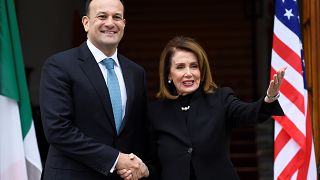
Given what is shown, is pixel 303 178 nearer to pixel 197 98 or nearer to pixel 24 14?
pixel 197 98

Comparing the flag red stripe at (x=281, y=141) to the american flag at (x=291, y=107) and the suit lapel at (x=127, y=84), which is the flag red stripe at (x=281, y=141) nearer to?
the american flag at (x=291, y=107)

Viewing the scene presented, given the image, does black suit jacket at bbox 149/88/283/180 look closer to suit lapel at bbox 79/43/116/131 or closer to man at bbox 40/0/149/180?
man at bbox 40/0/149/180

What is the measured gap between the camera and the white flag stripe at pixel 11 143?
12.9 ft

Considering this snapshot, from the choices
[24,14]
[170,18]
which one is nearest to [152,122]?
[24,14]

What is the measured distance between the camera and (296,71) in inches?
157

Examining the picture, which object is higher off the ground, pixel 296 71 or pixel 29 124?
pixel 296 71

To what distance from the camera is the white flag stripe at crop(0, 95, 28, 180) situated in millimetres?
3924

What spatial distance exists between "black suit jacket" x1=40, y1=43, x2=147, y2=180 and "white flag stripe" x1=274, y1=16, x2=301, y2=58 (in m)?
1.33

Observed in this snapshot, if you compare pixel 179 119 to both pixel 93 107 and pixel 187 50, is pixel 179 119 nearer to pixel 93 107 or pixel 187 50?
pixel 187 50

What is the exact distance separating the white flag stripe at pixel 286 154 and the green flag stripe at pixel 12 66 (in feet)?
5.31

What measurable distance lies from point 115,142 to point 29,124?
1.21 meters

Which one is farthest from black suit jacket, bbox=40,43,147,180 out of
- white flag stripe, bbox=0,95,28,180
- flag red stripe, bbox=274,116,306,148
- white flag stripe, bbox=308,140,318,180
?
white flag stripe, bbox=308,140,318,180

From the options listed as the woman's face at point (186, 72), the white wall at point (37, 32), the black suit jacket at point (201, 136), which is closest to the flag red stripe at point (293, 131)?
the black suit jacket at point (201, 136)

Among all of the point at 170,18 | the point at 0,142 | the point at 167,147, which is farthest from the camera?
the point at 170,18
